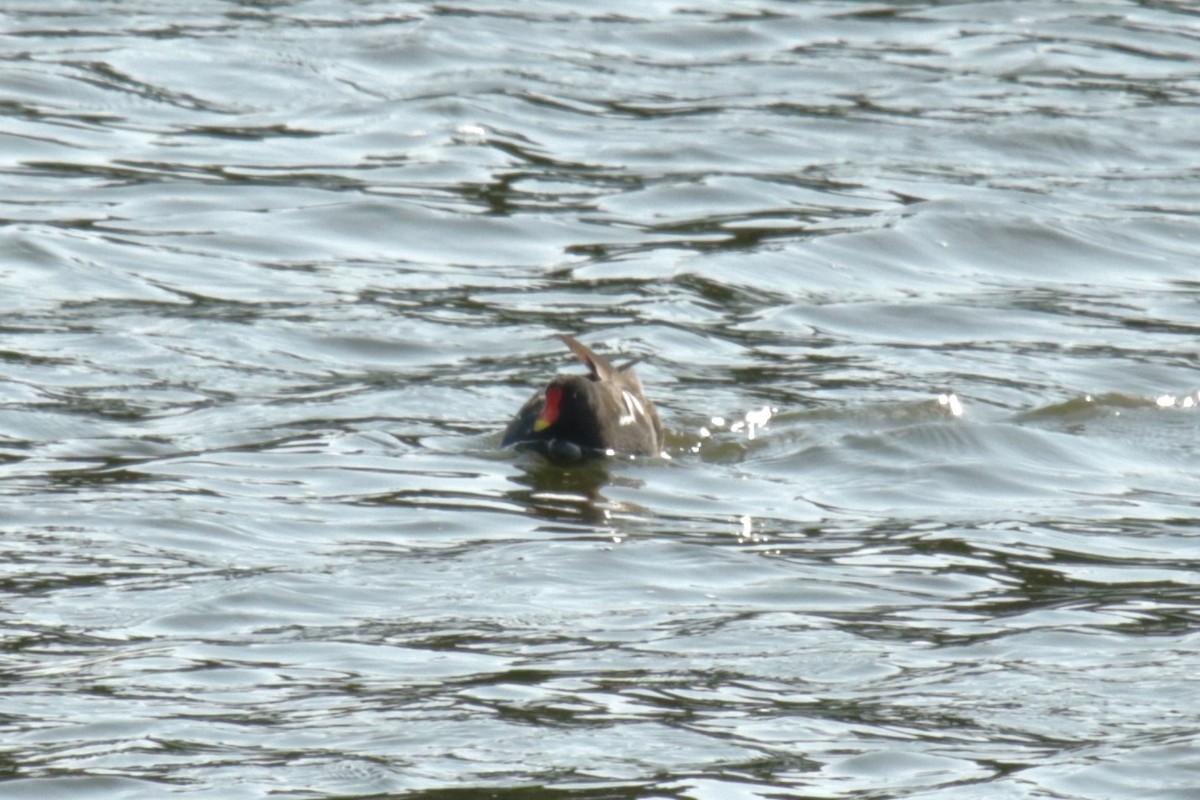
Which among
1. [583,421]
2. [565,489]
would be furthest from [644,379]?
[565,489]

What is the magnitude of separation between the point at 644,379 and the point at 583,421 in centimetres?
185

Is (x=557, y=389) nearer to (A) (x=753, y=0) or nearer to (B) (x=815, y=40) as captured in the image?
(B) (x=815, y=40)

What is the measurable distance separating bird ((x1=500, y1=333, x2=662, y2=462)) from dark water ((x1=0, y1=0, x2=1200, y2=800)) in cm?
13

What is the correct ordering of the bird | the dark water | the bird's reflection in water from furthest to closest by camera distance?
the bird < the bird's reflection in water < the dark water

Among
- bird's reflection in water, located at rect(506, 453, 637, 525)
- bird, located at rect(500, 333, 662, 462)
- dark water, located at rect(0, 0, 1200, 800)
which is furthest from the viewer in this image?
bird, located at rect(500, 333, 662, 462)

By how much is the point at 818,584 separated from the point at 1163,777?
219 centimetres

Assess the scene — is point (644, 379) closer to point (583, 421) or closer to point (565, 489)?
point (583, 421)

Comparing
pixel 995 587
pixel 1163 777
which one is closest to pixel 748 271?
pixel 995 587

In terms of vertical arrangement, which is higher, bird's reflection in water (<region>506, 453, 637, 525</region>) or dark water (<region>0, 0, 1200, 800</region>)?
dark water (<region>0, 0, 1200, 800</region>)

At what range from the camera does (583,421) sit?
33.9ft

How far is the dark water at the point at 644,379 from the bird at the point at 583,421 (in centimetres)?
13

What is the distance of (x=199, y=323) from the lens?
12.4 m

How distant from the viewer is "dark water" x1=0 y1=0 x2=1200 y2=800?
21.4ft

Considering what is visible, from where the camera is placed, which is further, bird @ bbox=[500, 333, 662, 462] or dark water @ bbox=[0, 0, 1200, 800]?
bird @ bbox=[500, 333, 662, 462]
